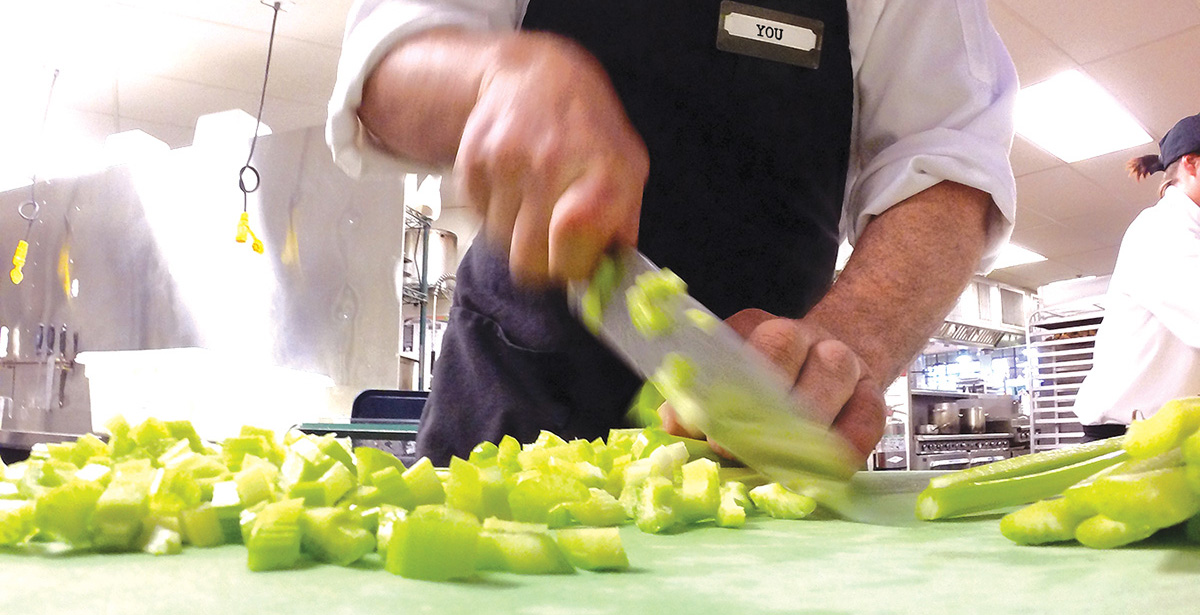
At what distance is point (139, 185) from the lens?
3961 mm

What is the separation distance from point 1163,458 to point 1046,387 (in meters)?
5.15

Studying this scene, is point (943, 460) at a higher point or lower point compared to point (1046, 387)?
lower

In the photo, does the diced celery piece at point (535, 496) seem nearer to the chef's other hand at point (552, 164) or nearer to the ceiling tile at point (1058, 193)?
the chef's other hand at point (552, 164)

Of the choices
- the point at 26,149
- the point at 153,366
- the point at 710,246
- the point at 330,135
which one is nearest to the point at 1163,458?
the point at 710,246

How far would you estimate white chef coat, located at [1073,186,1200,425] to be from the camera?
2205 millimetres

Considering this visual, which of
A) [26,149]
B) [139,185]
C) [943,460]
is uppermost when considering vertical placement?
[26,149]

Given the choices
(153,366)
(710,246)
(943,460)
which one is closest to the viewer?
(710,246)

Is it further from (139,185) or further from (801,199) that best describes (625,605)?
(139,185)

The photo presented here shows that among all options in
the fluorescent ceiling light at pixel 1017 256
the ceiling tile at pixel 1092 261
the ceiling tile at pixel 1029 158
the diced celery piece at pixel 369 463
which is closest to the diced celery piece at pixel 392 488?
the diced celery piece at pixel 369 463

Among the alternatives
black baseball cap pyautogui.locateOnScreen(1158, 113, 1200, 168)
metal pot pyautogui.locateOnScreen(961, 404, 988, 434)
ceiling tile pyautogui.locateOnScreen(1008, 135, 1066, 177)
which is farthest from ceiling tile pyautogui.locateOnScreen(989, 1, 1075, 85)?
metal pot pyautogui.locateOnScreen(961, 404, 988, 434)

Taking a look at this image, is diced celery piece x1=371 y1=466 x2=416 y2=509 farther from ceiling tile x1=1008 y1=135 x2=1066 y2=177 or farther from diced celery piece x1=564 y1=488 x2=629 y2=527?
ceiling tile x1=1008 y1=135 x2=1066 y2=177

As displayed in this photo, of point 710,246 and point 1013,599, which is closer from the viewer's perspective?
point 1013,599

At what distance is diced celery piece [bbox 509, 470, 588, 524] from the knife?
129 millimetres

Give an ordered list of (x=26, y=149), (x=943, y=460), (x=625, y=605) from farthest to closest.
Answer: (x=943, y=460), (x=26, y=149), (x=625, y=605)
